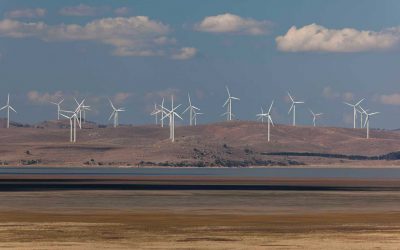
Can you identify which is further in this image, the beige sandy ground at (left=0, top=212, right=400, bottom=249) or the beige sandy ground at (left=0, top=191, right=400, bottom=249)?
Result: the beige sandy ground at (left=0, top=191, right=400, bottom=249)

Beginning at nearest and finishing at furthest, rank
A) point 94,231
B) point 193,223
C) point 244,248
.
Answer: point 244,248, point 94,231, point 193,223

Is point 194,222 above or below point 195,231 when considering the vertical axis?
below

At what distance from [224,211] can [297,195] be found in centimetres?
3009

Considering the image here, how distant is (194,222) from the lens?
7169cm

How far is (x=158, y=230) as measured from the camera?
2576 inches

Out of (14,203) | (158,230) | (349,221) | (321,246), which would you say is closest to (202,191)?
(14,203)

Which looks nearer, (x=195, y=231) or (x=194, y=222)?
(x=195, y=231)

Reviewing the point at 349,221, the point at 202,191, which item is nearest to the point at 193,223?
the point at 349,221

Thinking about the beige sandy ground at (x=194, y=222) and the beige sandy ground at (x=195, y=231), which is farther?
the beige sandy ground at (x=194, y=222)

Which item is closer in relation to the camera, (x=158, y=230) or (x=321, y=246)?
(x=321, y=246)

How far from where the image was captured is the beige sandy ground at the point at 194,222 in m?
58.4

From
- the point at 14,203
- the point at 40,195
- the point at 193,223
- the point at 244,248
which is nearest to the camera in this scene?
the point at 244,248

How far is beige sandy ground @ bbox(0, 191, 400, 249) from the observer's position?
58406 mm

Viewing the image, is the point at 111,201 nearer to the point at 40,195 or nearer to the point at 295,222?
the point at 40,195
